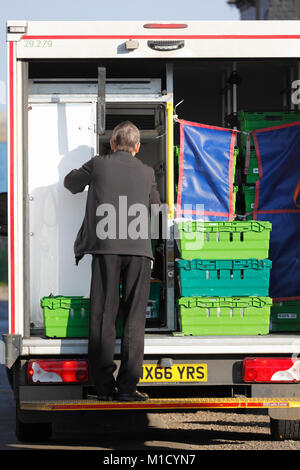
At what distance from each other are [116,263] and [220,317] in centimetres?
83

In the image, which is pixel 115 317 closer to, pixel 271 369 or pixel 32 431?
pixel 271 369

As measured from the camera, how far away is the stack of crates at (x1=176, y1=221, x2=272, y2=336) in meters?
6.15

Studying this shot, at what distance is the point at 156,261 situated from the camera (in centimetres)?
732

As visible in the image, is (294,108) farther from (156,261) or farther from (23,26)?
(23,26)

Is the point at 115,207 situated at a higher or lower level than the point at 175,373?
higher

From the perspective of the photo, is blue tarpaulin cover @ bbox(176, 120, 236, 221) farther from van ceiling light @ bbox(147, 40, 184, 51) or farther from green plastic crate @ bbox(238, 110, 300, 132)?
van ceiling light @ bbox(147, 40, 184, 51)

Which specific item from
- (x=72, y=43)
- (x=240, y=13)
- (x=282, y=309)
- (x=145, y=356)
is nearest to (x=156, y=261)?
(x=282, y=309)

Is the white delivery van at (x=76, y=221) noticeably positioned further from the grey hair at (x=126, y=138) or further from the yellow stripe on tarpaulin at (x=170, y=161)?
the grey hair at (x=126, y=138)

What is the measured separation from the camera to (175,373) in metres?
5.88

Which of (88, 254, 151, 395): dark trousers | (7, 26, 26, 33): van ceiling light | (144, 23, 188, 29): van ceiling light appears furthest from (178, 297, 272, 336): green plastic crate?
(7, 26, 26, 33): van ceiling light

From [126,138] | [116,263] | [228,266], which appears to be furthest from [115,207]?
[228,266]

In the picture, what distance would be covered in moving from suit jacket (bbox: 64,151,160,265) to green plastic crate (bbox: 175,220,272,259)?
1.45 ft

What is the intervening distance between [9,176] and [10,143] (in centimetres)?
20

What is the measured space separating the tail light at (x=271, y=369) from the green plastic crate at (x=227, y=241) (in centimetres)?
72
